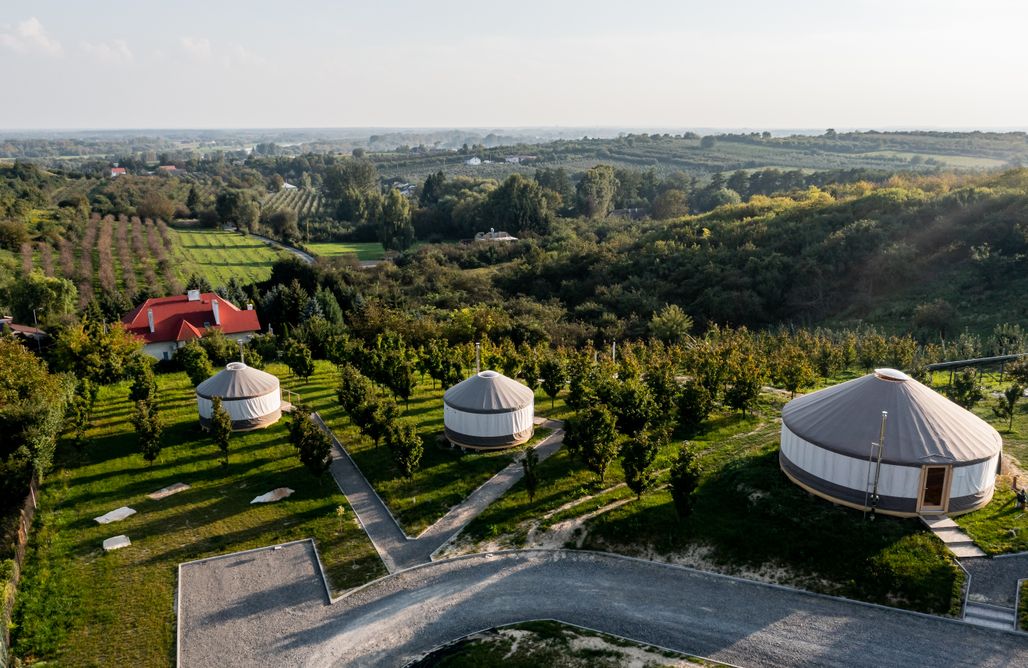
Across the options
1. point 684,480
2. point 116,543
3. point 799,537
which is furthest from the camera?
point 116,543

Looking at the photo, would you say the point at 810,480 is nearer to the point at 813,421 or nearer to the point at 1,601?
the point at 813,421

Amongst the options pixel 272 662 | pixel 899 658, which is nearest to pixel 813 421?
pixel 899 658

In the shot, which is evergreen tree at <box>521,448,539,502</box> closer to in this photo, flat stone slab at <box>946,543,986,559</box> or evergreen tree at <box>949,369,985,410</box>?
flat stone slab at <box>946,543,986,559</box>

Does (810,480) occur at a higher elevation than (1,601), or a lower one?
higher

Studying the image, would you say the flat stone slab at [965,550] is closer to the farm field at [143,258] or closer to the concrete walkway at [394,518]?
the concrete walkway at [394,518]

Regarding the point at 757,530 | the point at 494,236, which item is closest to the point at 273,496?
the point at 757,530

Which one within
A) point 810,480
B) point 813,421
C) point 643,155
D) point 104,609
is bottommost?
point 104,609

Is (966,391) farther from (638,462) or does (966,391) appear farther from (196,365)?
(196,365)

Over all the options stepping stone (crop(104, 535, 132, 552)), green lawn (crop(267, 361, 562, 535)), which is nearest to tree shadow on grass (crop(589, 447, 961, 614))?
green lawn (crop(267, 361, 562, 535))
